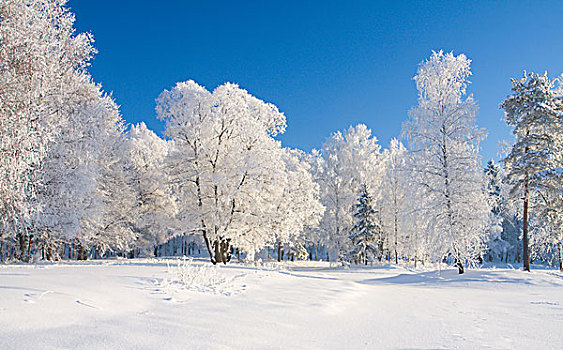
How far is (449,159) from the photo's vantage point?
55.1 feet

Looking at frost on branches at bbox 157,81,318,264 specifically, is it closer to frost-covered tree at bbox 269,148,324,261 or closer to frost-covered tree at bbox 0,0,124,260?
frost-covered tree at bbox 269,148,324,261

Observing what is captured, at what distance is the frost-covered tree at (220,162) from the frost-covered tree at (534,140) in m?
13.8

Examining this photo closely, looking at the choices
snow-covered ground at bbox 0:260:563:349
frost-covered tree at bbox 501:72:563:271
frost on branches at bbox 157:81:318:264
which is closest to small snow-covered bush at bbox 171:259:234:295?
snow-covered ground at bbox 0:260:563:349

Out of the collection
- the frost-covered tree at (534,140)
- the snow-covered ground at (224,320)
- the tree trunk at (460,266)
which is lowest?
the tree trunk at (460,266)

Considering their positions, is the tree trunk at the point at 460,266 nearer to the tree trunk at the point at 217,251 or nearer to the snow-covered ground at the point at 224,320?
the snow-covered ground at the point at 224,320

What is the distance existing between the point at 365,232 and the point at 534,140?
1635cm

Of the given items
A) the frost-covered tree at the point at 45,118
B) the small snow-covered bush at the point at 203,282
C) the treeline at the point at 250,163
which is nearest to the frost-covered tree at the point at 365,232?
the treeline at the point at 250,163

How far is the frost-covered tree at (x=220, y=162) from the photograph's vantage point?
57.0ft

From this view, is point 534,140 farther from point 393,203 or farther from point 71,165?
point 71,165

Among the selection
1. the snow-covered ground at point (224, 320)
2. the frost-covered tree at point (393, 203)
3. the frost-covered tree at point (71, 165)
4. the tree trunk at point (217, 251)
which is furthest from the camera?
the frost-covered tree at point (393, 203)

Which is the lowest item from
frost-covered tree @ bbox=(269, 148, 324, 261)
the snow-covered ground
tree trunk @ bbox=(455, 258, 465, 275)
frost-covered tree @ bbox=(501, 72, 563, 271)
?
tree trunk @ bbox=(455, 258, 465, 275)

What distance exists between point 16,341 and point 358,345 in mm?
3247

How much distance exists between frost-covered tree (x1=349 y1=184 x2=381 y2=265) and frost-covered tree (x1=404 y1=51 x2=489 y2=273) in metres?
15.7

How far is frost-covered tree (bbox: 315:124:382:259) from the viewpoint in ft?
Result: 118
